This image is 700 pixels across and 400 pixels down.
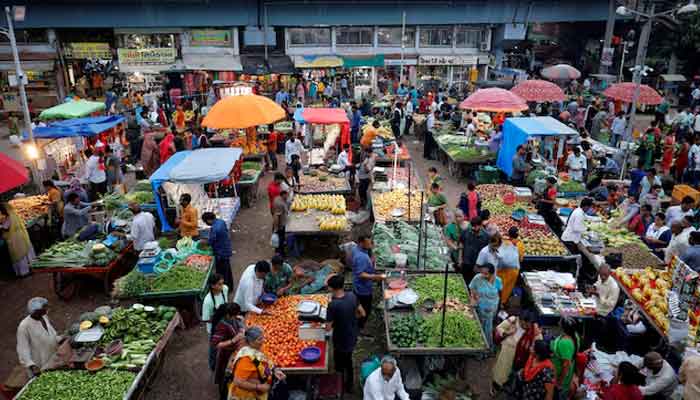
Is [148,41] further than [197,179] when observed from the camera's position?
Yes

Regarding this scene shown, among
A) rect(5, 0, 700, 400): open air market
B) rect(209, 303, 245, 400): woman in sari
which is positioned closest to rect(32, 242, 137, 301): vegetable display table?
rect(5, 0, 700, 400): open air market

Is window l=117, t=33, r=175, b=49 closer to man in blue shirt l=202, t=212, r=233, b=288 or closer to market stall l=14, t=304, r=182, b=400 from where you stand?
man in blue shirt l=202, t=212, r=233, b=288

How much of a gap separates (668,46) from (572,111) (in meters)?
13.6

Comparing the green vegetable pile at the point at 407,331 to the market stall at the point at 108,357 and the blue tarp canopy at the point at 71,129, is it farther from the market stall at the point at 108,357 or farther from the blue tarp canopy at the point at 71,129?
the blue tarp canopy at the point at 71,129

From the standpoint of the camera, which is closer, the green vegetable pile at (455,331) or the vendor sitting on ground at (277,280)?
the green vegetable pile at (455,331)

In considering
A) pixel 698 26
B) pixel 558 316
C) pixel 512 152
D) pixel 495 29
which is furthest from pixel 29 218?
pixel 698 26

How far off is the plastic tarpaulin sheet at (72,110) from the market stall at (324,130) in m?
6.97

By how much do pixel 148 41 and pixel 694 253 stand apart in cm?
2737

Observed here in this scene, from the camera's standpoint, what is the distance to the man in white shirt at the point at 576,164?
42.6 ft

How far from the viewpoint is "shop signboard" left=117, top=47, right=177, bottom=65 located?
1030 inches

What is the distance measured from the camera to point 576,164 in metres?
13.0

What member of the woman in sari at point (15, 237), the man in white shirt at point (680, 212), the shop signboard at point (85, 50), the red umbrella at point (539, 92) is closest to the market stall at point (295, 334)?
the woman in sari at point (15, 237)

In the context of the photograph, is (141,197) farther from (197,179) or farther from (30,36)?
(30,36)

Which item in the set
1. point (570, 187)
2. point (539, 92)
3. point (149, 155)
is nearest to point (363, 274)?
point (570, 187)
